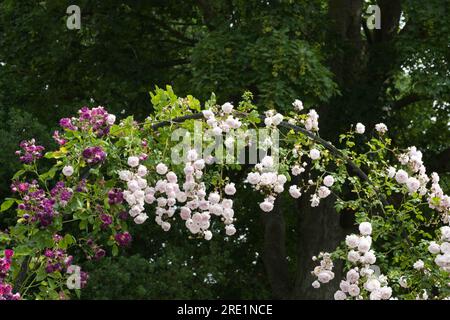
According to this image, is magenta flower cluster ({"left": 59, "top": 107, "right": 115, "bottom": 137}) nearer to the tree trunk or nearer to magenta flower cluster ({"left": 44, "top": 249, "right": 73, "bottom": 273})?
magenta flower cluster ({"left": 44, "top": 249, "right": 73, "bottom": 273})

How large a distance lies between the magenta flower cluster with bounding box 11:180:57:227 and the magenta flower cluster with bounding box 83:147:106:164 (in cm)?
38

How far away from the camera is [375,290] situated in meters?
5.64

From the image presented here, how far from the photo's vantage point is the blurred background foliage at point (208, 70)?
33.3 feet

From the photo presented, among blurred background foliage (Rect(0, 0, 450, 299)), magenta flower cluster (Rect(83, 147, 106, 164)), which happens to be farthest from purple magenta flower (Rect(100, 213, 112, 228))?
blurred background foliage (Rect(0, 0, 450, 299))

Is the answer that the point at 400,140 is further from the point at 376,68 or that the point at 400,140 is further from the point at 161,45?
the point at 161,45

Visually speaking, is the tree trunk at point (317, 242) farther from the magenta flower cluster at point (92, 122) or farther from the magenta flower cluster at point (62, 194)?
the magenta flower cluster at point (62, 194)

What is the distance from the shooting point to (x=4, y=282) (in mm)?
5402

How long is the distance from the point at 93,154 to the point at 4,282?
3.36ft

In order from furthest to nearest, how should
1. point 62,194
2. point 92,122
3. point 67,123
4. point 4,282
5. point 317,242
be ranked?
point 317,242 → point 92,122 → point 67,123 → point 62,194 → point 4,282

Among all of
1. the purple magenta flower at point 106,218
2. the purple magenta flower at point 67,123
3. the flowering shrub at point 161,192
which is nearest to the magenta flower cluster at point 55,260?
the flowering shrub at point 161,192

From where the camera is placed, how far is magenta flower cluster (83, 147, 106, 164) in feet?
18.7

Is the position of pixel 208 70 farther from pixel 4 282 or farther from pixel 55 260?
pixel 4 282

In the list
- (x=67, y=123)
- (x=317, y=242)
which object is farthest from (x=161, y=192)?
(x=317, y=242)
